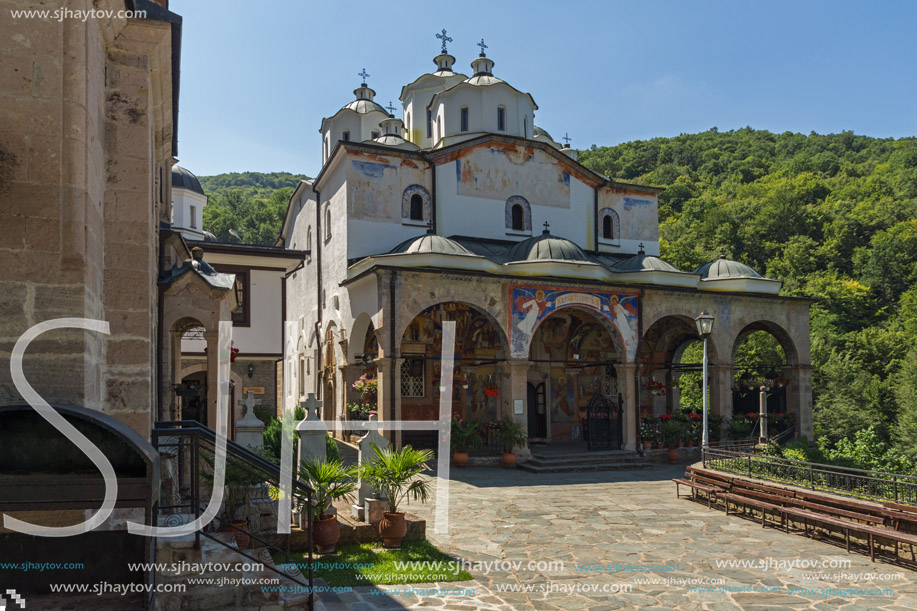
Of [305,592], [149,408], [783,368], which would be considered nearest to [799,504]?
[305,592]

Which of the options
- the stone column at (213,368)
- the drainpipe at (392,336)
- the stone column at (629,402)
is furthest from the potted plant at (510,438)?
the stone column at (213,368)

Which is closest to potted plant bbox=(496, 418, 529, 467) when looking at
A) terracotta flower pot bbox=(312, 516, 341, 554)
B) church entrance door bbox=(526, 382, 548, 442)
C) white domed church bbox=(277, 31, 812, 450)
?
white domed church bbox=(277, 31, 812, 450)

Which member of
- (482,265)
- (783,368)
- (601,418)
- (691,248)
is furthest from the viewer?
(691,248)

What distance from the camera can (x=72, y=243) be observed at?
15.5ft

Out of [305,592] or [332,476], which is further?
[332,476]

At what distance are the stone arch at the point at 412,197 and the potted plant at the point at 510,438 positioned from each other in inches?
301

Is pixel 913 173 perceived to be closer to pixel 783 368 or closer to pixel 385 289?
pixel 783 368

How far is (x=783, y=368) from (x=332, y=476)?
19.2 metres

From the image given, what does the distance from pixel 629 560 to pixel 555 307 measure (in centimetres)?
1128

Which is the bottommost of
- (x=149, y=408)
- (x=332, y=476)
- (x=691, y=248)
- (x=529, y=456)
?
(x=529, y=456)

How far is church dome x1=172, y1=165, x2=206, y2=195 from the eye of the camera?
26.7 metres

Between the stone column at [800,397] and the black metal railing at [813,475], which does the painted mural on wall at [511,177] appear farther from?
the black metal railing at [813,475]

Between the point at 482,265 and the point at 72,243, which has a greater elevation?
the point at 482,265

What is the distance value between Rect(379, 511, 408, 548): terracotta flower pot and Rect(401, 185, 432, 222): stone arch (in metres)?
14.8
